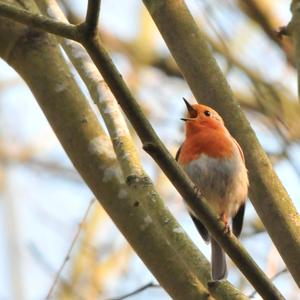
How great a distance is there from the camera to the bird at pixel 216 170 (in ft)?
14.9

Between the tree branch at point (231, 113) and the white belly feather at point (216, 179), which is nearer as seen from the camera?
the tree branch at point (231, 113)

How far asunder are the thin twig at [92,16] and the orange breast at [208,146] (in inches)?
89.4

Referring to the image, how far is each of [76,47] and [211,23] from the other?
0.77m

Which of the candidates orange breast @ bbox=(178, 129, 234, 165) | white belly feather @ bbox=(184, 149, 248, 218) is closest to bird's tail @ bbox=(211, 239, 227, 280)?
white belly feather @ bbox=(184, 149, 248, 218)

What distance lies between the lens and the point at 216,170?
4617 millimetres

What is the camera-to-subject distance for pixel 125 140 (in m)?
3.13

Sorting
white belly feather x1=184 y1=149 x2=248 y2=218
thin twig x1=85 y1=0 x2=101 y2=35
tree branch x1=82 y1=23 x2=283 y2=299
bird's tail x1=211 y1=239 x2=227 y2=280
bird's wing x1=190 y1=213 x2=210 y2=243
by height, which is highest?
white belly feather x1=184 y1=149 x2=248 y2=218

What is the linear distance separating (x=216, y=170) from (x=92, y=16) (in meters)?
2.36

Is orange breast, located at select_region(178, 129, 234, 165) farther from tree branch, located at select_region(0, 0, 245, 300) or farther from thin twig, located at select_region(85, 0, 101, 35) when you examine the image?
thin twig, located at select_region(85, 0, 101, 35)

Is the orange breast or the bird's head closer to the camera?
the orange breast

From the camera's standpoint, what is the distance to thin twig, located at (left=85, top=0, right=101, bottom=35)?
7.91 feet

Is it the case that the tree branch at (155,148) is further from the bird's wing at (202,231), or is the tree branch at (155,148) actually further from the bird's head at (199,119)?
the bird's wing at (202,231)

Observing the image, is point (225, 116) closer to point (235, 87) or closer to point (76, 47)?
point (76, 47)

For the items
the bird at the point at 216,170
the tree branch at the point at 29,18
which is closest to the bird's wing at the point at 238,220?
the bird at the point at 216,170
